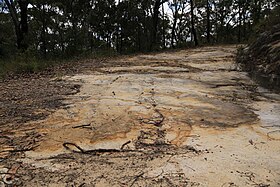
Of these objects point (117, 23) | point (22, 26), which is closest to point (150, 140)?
point (22, 26)

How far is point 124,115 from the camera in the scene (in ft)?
11.6

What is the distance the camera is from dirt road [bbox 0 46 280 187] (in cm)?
227

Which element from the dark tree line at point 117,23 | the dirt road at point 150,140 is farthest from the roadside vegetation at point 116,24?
the dirt road at point 150,140

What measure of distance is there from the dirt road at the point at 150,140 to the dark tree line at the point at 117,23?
305 inches

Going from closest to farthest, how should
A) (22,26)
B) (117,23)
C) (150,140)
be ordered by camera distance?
(150,140) → (22,26) → (117,23)

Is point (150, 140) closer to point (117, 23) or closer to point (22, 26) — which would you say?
point (22, 26)

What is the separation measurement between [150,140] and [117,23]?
1429 cm

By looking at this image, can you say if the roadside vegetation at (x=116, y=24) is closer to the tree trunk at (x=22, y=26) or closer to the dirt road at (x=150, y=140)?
the tree trunk at (x=22, y=26)

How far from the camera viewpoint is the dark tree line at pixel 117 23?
42.1 ft

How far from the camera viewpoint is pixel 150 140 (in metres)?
2.91

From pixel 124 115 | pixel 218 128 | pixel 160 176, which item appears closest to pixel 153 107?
pixel 124 115

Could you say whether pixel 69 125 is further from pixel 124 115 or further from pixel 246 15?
pixel 246 15

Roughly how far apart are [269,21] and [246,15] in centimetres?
939

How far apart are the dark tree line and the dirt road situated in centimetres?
774
